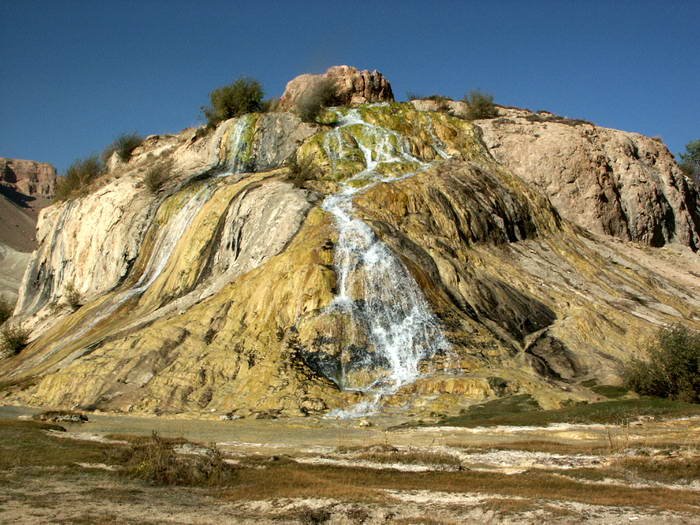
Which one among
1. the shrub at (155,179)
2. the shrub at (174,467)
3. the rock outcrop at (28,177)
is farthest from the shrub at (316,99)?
the rock outcrop at (28,177)

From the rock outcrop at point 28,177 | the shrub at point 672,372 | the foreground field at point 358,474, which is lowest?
the foreground field at point 358,474

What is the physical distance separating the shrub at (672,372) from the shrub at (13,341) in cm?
4160

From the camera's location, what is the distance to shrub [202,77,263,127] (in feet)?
213

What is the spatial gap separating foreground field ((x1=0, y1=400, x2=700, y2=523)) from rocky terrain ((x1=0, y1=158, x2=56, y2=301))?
7386 centimetres

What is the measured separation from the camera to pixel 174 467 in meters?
18.6

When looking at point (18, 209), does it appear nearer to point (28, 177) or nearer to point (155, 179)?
point (28, 177)

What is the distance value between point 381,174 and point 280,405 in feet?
81.7

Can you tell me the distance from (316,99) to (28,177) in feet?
480

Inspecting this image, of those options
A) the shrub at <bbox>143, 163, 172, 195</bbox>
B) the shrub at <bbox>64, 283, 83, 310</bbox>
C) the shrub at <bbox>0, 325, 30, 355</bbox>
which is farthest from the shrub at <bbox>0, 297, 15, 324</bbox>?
the shrub at <bbox>143, 163, 172, 195</bbox>

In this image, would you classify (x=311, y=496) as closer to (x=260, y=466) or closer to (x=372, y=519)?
(x=372, y=519)

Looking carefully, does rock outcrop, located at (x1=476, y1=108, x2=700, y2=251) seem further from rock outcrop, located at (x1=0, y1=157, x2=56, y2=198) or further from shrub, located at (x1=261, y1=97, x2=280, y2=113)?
rock outcrop, located at (x1=0, y1=157, x2=56, y2=198)

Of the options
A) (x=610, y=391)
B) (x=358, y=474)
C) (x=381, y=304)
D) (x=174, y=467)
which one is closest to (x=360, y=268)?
(x=381, y=304)

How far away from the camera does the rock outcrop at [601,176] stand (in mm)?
60906

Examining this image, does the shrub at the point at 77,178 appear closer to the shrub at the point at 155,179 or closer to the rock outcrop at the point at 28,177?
the shrub at the point at 155,179
